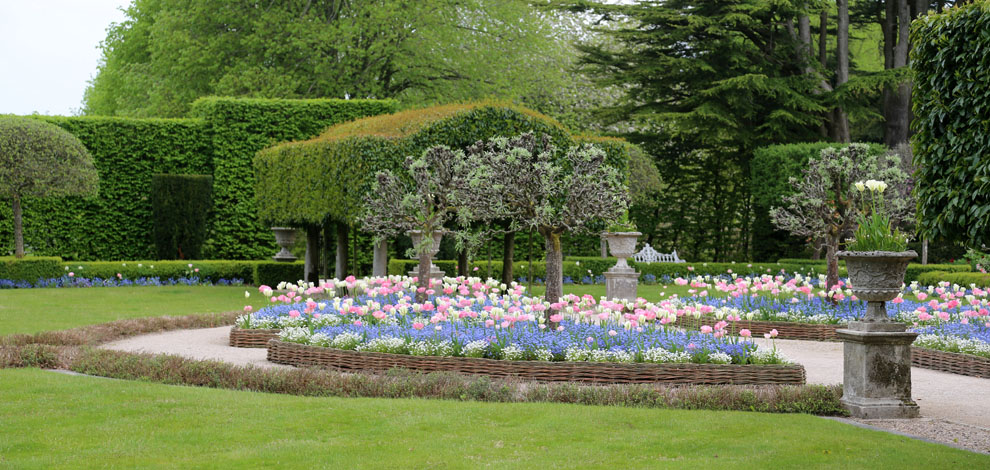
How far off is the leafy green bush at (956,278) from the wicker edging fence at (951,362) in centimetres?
764

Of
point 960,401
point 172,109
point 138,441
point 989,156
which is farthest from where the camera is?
point 172,109

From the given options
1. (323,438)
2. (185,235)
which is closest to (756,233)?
(185,235)

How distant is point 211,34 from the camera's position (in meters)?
28.0

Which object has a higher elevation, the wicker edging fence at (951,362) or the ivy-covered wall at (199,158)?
the ivy-covered wall at (199,158)

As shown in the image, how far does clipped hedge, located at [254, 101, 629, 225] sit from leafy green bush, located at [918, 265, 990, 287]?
7437 millimetres

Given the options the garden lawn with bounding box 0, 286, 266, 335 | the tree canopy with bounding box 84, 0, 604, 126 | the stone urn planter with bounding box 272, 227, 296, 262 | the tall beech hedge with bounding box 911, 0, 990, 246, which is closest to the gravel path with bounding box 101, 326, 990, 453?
the tall beech hedge with bounding box 911, 0, 990, 246

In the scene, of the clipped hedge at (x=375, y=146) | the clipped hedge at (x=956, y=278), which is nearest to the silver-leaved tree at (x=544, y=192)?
the clipped hedge at (x=375, y=146)

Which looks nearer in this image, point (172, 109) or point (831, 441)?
point (831, 441)

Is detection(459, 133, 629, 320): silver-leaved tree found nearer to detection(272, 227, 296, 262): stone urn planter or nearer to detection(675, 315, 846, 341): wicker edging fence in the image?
detection(675, 315, 846, 341): wicker edging fence

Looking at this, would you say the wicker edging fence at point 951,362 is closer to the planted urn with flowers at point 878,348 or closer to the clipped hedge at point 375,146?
the planted urn with flowers at point 878,348

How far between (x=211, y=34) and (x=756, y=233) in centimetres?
1816

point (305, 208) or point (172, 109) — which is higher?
point (172, 109)

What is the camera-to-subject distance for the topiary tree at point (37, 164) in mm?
19781

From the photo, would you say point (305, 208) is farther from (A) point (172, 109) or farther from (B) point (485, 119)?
(A) point (172, 109)
